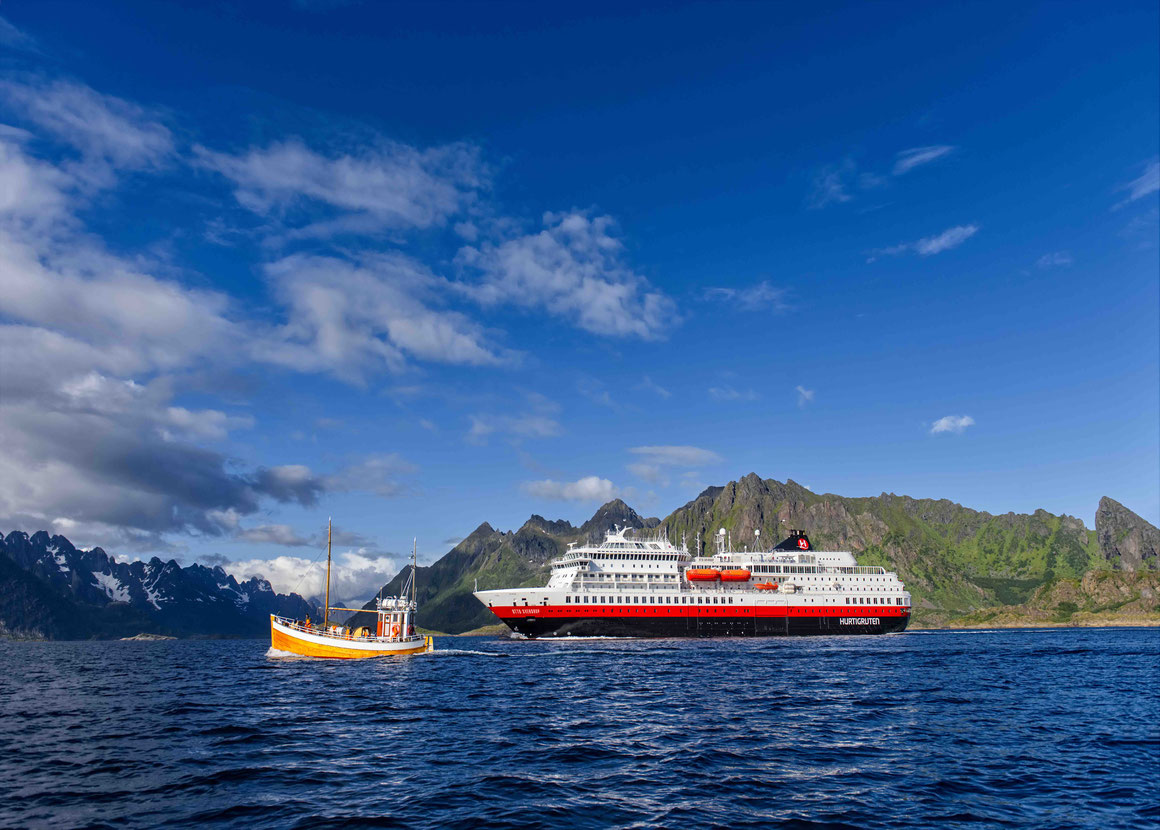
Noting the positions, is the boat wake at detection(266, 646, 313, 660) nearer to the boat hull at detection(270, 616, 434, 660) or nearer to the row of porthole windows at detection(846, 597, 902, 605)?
the boat hull at detection(270, 616, 434, 660)

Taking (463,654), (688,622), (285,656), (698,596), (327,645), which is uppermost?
(698,596)

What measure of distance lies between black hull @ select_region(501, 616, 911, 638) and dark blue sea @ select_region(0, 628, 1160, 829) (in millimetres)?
49157

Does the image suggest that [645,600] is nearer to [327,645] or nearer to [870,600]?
[870,600]

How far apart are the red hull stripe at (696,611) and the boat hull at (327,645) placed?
2917 centimetres

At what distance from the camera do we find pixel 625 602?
338 feet

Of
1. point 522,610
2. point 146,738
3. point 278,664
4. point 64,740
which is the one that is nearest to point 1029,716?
point 146,738

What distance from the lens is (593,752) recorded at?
26.5 metres

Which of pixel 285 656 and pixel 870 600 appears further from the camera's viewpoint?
pixel 870 600

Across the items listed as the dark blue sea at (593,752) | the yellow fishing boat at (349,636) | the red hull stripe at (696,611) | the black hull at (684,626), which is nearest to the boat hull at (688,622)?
the black hull at (684,626)

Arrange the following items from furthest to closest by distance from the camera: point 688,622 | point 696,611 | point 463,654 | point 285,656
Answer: point 696,611 < point 688,622 < point 463,654 < point 285,656

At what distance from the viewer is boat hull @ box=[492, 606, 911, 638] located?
100688 mm

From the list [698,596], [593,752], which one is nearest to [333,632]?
[593,752]

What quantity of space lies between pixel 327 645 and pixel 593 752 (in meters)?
53.6

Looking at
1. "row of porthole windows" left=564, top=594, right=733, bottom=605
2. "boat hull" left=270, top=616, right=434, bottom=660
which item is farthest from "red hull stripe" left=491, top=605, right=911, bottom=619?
"boat hull" left=270, top=616, right=434, bottom=660
